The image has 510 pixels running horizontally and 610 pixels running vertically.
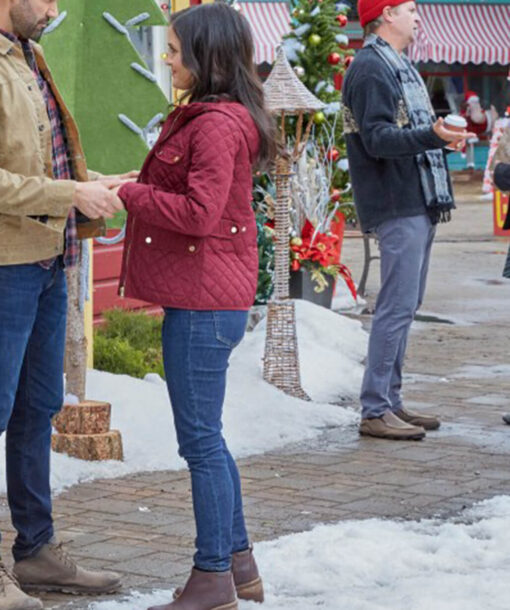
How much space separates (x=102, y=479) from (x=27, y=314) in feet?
6.77

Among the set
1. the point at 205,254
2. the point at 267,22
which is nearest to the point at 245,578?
the point at 205,254

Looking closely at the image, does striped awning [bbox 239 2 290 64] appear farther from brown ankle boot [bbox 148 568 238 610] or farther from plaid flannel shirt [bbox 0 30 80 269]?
brown ankle boot [bbox 148 568 238 610]

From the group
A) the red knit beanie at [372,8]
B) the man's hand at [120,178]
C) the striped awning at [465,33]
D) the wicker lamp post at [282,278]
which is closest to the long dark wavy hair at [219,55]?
the man's hand at [120,178]

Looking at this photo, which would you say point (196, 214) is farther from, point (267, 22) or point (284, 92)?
point (267, 22)

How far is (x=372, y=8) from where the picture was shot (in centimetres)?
684

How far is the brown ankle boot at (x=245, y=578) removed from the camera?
4340mm

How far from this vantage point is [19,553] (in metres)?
4.53

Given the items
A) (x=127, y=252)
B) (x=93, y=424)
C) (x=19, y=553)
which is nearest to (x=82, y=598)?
(x=19, y=553)

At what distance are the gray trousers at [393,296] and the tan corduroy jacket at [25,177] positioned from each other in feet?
9.51

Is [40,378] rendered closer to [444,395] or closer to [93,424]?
[93,424]

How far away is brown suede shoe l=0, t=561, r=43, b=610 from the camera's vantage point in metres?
4.20

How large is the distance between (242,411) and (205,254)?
3.16 metres

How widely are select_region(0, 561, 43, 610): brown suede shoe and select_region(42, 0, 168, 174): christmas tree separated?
7.63ft

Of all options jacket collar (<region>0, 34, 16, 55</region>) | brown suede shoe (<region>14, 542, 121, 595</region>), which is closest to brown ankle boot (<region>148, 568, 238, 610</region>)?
brown suede shoe (<region>14, 542, 121, 595</region>)
